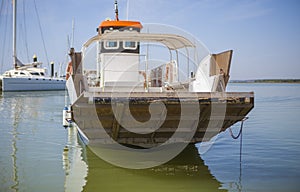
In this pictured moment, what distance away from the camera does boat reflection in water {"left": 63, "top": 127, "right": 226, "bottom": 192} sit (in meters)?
5.85

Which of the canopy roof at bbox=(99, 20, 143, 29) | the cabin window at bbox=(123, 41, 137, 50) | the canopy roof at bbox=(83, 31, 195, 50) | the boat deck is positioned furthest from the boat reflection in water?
the canopy roof at bbox=(99, 20, 143, 29)

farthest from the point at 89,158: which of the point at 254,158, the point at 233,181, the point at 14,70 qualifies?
the point at 14,70

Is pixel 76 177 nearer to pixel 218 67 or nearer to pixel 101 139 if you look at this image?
pixel 101 139

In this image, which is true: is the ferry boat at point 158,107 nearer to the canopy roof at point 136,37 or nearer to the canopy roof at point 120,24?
the canopy roof at point 136,37

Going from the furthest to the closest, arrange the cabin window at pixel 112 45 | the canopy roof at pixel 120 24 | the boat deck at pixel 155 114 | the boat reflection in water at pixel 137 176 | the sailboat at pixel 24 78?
the sailboat at pixel 24 78
the canopy roof at pixel 120 24
the cabin window at pixel 112 45
the boat deck at pixel 155 114
the boat reflection in water at pixel 137 176

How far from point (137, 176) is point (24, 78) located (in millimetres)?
42500

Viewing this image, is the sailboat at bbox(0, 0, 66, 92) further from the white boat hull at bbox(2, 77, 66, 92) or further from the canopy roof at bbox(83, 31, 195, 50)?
the canopy roof at bbox(83, 31, 195, 50)

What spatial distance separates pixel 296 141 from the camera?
34.0 feet

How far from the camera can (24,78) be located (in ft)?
148

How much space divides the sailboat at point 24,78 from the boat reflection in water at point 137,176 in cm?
3924

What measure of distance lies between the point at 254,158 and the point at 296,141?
3.03 meters

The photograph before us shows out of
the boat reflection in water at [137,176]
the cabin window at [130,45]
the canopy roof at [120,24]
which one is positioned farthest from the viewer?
the canopy roof at [120,24]

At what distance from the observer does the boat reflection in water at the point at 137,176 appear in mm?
5852

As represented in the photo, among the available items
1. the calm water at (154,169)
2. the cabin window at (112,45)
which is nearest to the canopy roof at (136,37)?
the cabin window at (112,45)
